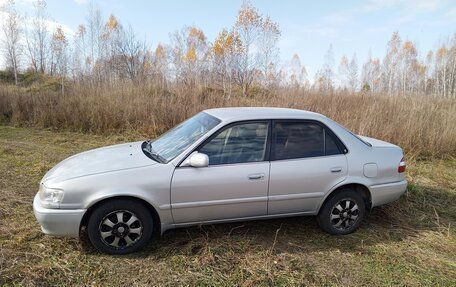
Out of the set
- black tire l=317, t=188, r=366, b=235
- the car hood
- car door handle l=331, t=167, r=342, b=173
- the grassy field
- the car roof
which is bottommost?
the grassy field

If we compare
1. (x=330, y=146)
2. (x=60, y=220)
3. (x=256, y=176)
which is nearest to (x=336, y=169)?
(x=330, y=146)

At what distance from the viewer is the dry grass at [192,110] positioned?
8.68m

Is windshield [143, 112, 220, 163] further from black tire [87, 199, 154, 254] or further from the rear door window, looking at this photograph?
the rear door window

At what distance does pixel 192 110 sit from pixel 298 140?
7341 millimetres

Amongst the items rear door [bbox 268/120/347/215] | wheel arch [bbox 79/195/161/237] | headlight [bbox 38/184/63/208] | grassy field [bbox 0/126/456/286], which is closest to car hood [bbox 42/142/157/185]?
headlight [bbox 38/184/63/208]

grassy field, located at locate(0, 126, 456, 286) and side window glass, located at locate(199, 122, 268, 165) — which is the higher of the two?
side window glass, located at locate(199, 122, 268, 165)

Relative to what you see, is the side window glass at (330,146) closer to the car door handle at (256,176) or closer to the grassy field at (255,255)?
the car door handle at (256,176)

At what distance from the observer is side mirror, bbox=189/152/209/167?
3270 millimetres

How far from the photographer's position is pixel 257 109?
4258 millimetres

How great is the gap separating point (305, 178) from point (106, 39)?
35.1m

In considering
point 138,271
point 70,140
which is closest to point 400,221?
point 138,271

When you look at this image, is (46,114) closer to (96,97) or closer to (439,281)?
(96,97)

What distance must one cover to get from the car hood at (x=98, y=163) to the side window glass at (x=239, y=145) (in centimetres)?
67

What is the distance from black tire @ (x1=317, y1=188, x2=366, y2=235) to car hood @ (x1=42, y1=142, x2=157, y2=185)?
7.16 ft
